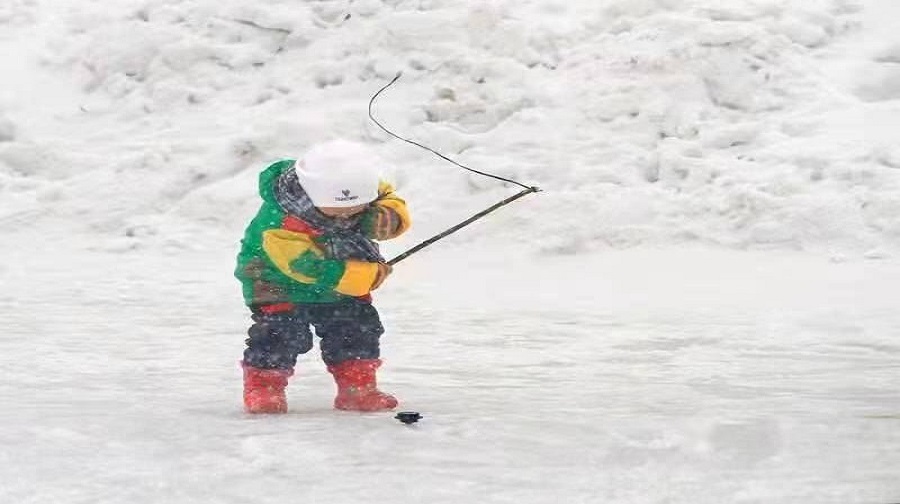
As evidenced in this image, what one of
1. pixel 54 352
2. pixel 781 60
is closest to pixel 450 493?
pixel 54 352

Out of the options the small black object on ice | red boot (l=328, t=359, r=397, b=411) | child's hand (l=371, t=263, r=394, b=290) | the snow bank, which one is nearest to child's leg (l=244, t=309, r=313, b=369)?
red boot (l=328, t=359, r=397, b=411)

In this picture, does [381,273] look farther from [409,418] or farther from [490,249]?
[490,249]

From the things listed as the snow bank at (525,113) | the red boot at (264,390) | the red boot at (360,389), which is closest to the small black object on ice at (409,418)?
the red boot at (360,389)

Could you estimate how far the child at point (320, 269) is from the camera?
4621 mm

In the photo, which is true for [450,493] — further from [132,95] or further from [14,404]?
[132,95]

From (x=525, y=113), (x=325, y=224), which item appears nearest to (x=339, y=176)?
(x=325, y=224)

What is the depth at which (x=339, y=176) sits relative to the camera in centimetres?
460

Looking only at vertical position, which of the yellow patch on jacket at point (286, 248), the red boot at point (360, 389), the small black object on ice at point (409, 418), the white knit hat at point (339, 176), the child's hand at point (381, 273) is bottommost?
the red boot at point (360, 389)

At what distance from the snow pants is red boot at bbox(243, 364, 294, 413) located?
0.08 feet

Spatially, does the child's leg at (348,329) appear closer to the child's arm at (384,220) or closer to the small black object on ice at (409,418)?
the child's arm at (384,220)

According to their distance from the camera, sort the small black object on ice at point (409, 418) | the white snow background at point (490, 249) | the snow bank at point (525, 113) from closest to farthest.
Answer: the white snow background at point (490, 249)
the small black object on ice at point (409, 418)
the snow bank at point (525, 113)

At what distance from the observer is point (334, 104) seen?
1182 cm

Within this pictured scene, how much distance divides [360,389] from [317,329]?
275 millimetres

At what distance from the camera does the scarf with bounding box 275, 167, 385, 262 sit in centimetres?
469
